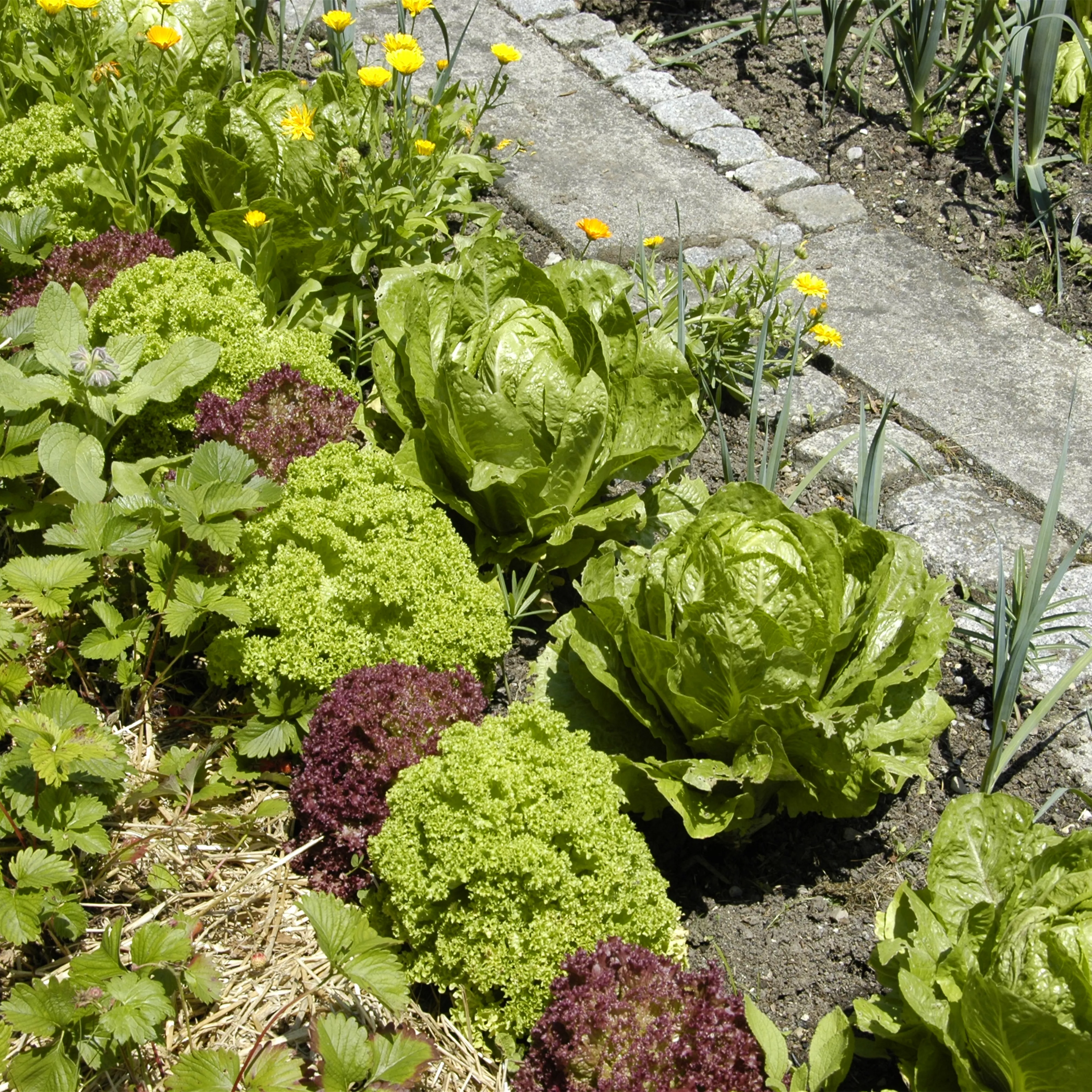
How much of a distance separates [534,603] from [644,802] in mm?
767

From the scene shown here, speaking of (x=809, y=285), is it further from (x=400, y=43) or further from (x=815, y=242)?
(x=400, y=43)

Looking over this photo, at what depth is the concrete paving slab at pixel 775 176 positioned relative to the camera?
474cm

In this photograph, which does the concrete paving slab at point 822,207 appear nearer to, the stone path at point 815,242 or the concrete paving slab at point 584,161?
the stone path at point 815,242

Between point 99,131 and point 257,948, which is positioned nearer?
point 257,948

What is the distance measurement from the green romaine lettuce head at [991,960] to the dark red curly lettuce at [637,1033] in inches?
12.1

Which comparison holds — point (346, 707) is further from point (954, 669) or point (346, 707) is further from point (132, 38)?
point (132, 38)

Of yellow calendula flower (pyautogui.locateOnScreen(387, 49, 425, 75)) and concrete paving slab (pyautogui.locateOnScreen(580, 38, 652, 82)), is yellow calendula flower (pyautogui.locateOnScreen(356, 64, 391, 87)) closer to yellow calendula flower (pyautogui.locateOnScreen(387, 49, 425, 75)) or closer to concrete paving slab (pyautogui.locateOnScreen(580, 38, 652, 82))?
yellow calendula flower (pyautogui.locateOnScreen(387, 49, 425, 75))

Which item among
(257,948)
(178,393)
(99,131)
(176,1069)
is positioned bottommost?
(257,948)

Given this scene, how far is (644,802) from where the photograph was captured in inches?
104

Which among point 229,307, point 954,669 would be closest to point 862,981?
point 954,669

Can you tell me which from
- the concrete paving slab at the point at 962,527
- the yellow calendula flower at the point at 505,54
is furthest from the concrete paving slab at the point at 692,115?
the concrete paving slab at the point at 962,527

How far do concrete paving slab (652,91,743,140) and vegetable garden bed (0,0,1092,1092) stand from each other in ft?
5.61

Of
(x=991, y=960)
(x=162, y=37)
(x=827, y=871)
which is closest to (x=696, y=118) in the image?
(x=162, y=37)

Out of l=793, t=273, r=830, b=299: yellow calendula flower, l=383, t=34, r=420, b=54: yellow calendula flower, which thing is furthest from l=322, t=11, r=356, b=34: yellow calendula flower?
l=793, t=273, r=830, b=299: yellow calendula flower
